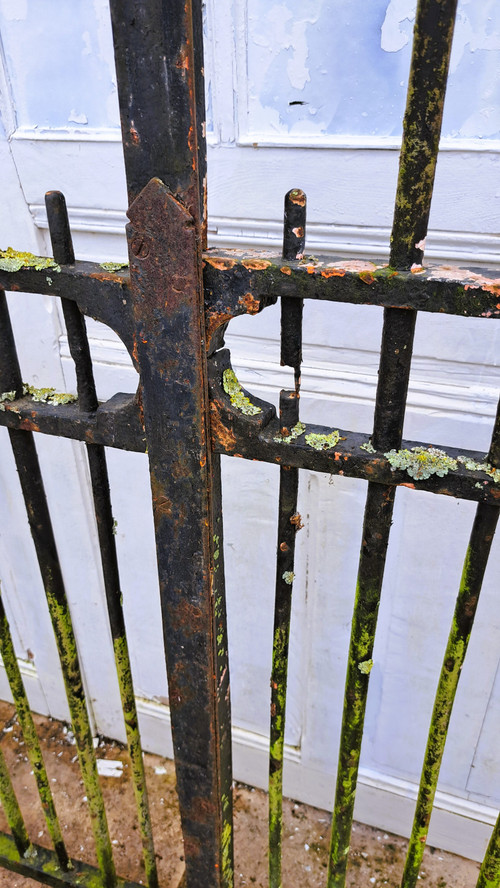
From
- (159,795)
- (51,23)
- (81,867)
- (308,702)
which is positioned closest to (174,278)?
(51,23)

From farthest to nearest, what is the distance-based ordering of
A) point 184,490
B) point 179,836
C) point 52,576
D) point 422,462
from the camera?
point 179,836 → point 52,576 → point 184,490 → point 422,462

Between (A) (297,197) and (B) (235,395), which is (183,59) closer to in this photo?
(A) (297,197)

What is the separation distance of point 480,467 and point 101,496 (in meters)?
0.56

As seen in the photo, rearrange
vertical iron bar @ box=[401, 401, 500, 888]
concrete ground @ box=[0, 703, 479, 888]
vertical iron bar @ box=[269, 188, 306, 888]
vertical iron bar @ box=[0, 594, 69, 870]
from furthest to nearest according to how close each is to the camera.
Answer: concrete ground @ box=[0, 703, 479, 888] → vertical iron bar @ box=[0, 594, 69, 870] → vertical iron bar @ box=[401, 401, 500, 888] → vertical iron bar @ box=[269, 188, 306, 888]

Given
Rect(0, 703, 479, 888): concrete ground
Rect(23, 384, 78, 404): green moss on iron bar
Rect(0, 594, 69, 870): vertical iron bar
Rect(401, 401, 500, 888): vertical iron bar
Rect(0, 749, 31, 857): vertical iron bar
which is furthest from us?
Rect(0, 703, 479, 888): concrete ground

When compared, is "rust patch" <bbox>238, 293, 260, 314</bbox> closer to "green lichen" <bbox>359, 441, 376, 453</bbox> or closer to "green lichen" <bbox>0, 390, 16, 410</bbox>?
"green lichen" <bbox>359, 441, 376, 453</bbox>

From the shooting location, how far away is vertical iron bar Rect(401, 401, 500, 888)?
740 mm

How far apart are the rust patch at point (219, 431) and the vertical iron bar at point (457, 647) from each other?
0.30 meters

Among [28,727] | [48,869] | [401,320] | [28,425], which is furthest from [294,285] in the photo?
[48,869]

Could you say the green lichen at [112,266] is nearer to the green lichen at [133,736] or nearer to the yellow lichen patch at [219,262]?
the yellow lichen patch at [219,262]

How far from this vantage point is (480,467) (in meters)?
0.68

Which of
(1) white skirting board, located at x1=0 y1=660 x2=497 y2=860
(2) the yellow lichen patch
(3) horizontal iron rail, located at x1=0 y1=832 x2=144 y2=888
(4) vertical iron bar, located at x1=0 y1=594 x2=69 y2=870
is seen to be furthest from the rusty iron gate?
(1) white skirting board, located at x1=0 y1=660 x2=497 y2=860

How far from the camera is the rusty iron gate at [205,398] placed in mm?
593

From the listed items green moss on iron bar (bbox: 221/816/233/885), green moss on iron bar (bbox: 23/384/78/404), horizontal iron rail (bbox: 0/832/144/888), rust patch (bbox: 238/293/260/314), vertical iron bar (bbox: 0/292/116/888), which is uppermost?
rust patch (bbox: 238/293/260/314)
